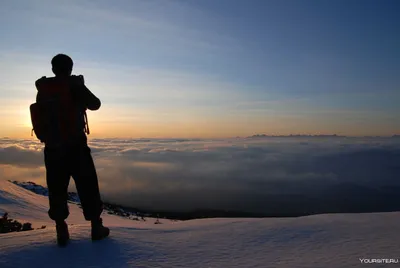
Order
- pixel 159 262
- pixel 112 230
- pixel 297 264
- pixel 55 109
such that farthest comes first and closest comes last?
pixel 112 230 < pixel 55 109 < pixel 159 262 < pixel 297 264

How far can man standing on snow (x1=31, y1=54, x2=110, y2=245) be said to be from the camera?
377 centimetres

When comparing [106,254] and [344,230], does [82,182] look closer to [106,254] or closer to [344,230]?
[106,254]

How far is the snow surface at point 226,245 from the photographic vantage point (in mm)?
3160

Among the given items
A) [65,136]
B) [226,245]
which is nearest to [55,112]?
[65,136]

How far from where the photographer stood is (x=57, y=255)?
334 cm

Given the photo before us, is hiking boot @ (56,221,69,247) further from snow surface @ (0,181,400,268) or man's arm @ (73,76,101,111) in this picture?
man's arm @ (73,76,101,111)

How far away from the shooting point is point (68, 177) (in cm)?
396

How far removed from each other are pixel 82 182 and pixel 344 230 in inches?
142

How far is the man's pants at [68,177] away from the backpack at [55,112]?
7.3 inches

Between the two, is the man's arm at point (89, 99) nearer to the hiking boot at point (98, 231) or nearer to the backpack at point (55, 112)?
the backpack at point (55, 112)

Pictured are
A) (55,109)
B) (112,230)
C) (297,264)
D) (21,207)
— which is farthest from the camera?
(21,207)

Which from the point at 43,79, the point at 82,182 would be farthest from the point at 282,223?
the point at 43,79

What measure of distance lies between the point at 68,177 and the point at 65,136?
23.1 inches

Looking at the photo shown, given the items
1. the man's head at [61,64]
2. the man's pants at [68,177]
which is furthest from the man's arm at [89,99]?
the man's pants at [68,177]
